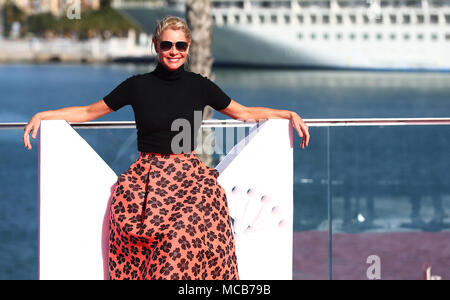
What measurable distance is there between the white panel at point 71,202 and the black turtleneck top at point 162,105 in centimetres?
34

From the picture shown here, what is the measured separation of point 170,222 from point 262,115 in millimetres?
759

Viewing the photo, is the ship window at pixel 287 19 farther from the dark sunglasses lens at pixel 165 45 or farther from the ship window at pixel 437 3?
the dark sunglasses lens at pixel 165 45

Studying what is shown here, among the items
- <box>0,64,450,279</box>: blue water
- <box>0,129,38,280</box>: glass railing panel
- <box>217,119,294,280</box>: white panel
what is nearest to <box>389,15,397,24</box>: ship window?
<box>0,64,450,279</box>: blue water

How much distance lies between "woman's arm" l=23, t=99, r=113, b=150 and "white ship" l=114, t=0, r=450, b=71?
2445 inches

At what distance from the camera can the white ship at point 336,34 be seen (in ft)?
214

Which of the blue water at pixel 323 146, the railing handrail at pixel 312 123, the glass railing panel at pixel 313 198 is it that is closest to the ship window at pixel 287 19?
the blue water at pixel 323 146

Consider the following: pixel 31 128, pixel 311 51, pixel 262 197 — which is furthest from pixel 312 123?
pixel 311 51

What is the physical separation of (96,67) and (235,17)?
50.7 feet

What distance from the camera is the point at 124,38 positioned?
9394cm

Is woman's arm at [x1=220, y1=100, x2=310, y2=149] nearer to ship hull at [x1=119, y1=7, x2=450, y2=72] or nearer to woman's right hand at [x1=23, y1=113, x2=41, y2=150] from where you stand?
woman's right hand at [x1=23, y1=113, x2=41, y2=150]

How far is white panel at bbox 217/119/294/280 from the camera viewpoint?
3979 mm

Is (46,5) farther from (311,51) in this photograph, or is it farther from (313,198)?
(313,198)

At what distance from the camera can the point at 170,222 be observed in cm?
348
